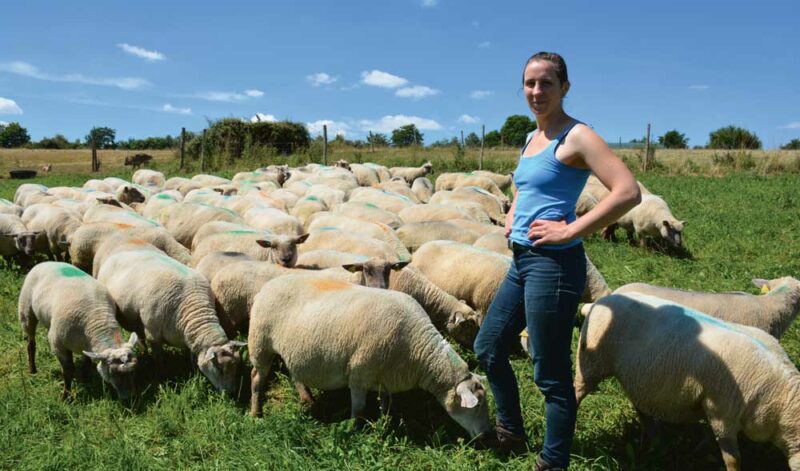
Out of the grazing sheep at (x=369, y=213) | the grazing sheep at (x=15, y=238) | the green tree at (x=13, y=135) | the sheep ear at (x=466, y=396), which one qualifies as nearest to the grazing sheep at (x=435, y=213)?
Result: the grazing sheep at (x=369, y=213)

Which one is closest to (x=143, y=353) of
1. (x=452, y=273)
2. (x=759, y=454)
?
(x=452, y=273)

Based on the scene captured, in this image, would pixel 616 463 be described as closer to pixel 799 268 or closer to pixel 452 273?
pixel 452 273

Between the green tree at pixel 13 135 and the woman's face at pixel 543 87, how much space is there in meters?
118

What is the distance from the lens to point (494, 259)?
636cm

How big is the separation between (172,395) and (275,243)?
2.53 meters

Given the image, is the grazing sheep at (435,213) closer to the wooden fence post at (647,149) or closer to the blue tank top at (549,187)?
the blue tank top at (549,187)

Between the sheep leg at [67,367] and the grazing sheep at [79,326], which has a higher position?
the grazing sheep at [79,326]

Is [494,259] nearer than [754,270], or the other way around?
[494,259]

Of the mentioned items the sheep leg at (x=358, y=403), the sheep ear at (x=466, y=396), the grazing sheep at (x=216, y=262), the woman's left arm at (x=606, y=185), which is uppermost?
the woman's left arm at (x=606, y=185)

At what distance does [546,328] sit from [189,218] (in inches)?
307

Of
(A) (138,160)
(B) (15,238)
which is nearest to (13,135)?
(A) (138,160)

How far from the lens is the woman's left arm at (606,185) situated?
270 cm

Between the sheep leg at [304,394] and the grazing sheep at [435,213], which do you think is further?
the grazing sheep at [435,213]

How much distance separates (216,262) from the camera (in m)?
6.42
